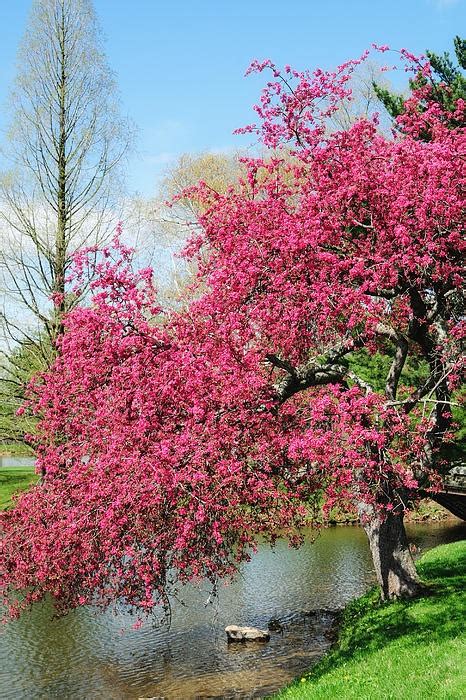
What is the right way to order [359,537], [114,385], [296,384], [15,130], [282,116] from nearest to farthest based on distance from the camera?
[114,385] < [296,384] < [282,116] < [15,130] < [359,537]

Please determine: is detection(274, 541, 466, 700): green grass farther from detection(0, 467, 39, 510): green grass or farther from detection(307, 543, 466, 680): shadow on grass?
detection(0, 467, 39, 510): green grass

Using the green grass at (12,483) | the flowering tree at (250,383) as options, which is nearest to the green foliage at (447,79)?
the flowering tree at (250,383)

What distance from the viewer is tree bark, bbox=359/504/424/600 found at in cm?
1313

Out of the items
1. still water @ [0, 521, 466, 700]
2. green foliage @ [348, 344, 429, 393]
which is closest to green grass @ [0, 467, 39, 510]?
still water @ [0, 521, 466, 700]

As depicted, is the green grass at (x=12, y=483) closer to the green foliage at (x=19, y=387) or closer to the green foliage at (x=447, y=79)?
the green foliage at (x=19, y=387)

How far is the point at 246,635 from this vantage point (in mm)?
15086

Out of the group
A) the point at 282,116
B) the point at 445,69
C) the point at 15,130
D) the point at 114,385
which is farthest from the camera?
the point at 15,130

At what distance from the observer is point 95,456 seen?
10773 millimetres

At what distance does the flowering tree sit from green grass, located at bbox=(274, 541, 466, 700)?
162cm

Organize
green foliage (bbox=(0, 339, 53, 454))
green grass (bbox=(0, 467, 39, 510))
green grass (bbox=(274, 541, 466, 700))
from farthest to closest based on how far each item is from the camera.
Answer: green grass (bbox=(0, 467, 39, 510)), green foliage (bbox=(0, 339, 53, 454)), green grass (bbox=(274, 541, 466, 700))

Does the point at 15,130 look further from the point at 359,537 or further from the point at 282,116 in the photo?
the point at 359,537

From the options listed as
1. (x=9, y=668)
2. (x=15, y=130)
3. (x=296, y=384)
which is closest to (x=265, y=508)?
(x=296, y=384)

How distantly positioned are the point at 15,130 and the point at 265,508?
17397 millimetres

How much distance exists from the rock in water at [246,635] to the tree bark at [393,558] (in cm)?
306
